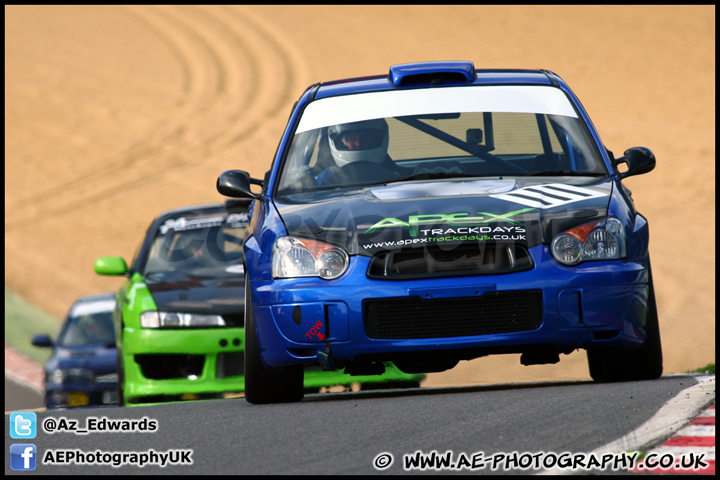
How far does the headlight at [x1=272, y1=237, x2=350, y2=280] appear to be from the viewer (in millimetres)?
5672

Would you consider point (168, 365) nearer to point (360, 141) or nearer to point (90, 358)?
point (360, 141)

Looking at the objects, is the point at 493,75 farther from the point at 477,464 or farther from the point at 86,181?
the point at 86,181

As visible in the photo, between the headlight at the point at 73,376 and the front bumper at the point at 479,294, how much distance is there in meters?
5.58

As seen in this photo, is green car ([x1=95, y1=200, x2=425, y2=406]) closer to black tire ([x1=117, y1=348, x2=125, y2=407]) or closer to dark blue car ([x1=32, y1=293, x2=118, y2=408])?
black tire ([x1=117, y1=348, x2=125, y2=407])

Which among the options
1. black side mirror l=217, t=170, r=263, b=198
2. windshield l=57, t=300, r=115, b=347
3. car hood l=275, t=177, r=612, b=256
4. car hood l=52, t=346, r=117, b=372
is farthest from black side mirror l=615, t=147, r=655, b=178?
windshield l=57, t=300, r=115, b=347

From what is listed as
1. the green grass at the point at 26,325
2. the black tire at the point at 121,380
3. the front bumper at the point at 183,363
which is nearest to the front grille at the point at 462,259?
A: the front bumper at the point at 183,363

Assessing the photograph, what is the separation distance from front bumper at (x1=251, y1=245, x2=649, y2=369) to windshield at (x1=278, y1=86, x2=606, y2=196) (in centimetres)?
99

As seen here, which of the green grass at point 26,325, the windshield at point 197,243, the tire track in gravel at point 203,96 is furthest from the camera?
the tire track in gravel at point 203,96

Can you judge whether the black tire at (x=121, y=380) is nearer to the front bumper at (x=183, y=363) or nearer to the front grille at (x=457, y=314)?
the front bumper at (x=183, y=363)

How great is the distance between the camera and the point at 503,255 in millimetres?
5594

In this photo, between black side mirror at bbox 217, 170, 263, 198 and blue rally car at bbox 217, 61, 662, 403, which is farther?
black side mirror at bbox 217, 170, 263, 198

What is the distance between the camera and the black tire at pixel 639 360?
5.97 metres

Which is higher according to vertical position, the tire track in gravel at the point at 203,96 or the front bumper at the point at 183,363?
the tire track in gravel at the point at 203,96

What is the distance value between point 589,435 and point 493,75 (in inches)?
126
